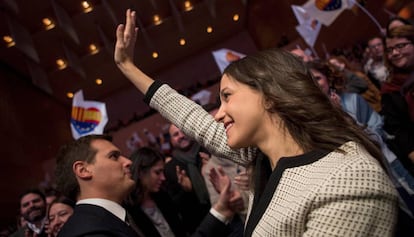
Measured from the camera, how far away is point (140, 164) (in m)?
2.88

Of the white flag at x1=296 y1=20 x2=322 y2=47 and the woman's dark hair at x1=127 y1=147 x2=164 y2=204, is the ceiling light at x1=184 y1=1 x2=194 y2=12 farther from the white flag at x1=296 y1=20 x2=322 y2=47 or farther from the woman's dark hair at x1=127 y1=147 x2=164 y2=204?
the woman's dark hair at x1=127 y1=147 x2=164 y2=204

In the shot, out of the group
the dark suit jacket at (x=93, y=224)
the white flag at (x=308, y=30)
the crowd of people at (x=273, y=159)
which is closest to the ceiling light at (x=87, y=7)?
the white flag at (x=308, y=30)

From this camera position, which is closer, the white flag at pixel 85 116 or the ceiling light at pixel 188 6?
the white flag at pixel 85 116

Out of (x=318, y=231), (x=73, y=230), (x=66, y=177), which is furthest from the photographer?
(x=66, y=177)

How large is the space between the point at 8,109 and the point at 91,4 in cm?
273

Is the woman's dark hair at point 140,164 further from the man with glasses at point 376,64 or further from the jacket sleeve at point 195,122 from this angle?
the man with glasses at point 376,64

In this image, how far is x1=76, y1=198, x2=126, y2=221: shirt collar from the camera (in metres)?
1.72

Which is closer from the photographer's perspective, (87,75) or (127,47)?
(127,47)

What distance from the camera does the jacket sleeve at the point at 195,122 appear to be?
4.64 ft

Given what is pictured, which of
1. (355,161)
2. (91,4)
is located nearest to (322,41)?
(91,4)

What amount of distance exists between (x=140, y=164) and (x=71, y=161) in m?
0.99

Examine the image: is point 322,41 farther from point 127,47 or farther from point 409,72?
point 127,47

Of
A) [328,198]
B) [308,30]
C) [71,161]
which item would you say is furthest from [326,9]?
[328,198]

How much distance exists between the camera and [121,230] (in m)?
1.53
